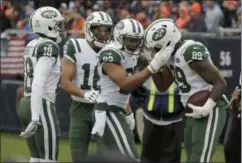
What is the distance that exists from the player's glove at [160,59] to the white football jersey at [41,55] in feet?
2.95

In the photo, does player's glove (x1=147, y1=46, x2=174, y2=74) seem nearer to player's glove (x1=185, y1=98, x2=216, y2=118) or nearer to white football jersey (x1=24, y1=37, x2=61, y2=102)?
player's glove (x1=185, y1=98, x2=216, y2=118)

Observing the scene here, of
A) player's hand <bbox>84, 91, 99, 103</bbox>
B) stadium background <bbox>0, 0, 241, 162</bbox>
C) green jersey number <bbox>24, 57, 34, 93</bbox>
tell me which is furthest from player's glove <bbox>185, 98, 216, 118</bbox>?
stadium background <bbox>0, 0, 241, 162</bbox>

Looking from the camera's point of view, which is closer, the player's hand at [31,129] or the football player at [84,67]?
the player's hand at [31,129]

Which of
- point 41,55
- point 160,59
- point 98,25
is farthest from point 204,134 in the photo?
point 98,25

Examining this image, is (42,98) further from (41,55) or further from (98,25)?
(98,25)

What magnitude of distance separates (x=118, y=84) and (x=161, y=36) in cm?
51

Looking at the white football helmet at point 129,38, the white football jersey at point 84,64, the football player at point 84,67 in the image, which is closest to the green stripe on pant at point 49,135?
the football player at point 84,67

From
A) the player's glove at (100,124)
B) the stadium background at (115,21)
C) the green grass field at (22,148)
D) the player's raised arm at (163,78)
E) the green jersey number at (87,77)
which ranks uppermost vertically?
the player's raised arm at (163,78)

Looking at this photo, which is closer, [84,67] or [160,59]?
[160,59]

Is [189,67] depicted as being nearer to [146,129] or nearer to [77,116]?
[77,116]

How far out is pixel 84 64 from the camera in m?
8.20

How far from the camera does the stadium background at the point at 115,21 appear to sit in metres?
12.2

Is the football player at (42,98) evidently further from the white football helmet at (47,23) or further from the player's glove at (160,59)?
the player's glove at (160,59)

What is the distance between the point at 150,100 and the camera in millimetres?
9414
